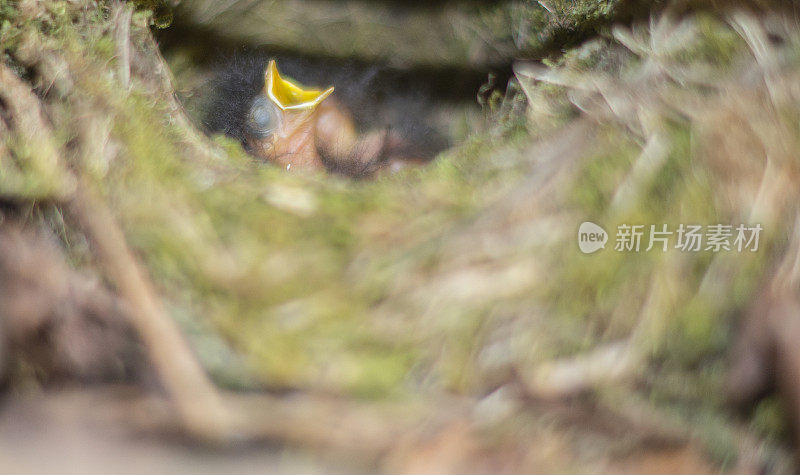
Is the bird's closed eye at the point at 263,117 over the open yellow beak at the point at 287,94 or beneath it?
beneath

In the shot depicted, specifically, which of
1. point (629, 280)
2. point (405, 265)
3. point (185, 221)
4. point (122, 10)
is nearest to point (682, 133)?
point (629, 280)
